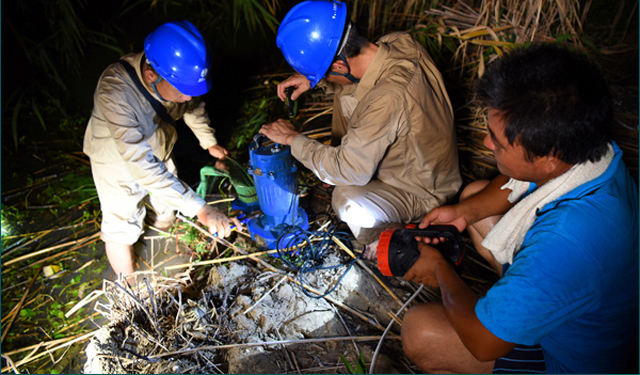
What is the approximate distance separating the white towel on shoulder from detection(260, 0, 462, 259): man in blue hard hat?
2.24ft

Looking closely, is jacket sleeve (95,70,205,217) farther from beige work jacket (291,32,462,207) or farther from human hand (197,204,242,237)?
beige work jacket (291,32,462,207)

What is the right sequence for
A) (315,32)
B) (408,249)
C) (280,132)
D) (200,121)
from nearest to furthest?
(408,249) < (315,32) < (280,132) < (200,121)

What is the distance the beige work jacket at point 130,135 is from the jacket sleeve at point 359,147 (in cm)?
86

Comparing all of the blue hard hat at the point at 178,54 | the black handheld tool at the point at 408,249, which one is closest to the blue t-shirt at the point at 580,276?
the black handheld tool at the point at 408,249

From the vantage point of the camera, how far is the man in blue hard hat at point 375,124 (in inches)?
81.3

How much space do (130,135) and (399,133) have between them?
1.70 m

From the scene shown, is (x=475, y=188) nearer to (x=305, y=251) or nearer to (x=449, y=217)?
(x=449, y=217)

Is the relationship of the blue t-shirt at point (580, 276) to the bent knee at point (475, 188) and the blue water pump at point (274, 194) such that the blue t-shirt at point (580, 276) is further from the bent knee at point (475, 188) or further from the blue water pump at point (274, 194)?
the blue water pump at point (274, 194)

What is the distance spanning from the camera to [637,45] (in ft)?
12.6

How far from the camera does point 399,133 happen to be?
214 cm

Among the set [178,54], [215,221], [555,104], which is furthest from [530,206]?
[178,54]

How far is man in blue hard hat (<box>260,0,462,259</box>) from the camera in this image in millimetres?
2064

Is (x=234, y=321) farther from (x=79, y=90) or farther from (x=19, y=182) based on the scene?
(x=79, y=90)

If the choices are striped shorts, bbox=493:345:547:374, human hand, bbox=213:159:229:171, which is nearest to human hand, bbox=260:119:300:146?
human hand, bbox=213:159:229:171
